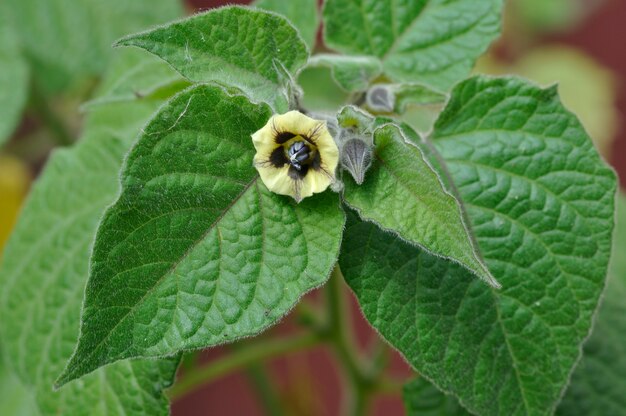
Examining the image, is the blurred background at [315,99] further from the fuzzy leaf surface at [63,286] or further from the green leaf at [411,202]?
the green leaf at [411,202]

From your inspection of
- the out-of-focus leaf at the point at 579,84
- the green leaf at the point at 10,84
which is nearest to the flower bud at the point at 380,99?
the green leaf at the point at 10,84

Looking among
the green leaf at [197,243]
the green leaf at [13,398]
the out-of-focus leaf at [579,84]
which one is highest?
the green leaf at [197,243]

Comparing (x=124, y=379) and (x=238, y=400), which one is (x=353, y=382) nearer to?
(x=124, y=379)

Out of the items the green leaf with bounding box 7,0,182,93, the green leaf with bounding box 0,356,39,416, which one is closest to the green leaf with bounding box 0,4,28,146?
the green leaf with bounding box 7,0,182,93

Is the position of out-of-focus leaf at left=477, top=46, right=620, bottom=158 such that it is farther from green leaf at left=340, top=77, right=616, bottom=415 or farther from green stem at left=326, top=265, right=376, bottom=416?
green leaf at left=340, top=77, right=616, bottom=415

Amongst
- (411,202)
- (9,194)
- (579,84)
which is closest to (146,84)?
(411,202)
